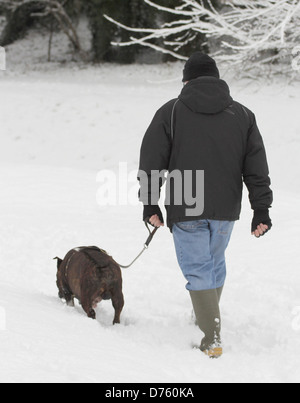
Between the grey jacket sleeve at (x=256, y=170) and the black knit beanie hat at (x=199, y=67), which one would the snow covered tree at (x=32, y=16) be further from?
the grey jacket sleeve at (x=256, y=170)

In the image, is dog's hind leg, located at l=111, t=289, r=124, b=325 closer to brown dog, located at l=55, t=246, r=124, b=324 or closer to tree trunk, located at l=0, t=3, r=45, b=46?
brown dog, located at l=55, t=246, r=124, b=324

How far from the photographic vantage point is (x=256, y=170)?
13.2 ft

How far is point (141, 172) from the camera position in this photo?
13.1 feet

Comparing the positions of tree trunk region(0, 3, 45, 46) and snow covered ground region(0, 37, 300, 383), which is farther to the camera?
tree trunk region(0, 3, 45, 46)

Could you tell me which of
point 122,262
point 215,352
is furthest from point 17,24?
point 215,352

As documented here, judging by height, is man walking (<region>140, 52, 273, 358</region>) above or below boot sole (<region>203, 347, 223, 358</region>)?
above

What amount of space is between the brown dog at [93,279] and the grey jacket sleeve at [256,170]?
1.16 m

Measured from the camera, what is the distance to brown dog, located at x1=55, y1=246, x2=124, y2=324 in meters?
4.33

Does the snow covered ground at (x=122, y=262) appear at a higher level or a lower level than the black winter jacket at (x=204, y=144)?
lower

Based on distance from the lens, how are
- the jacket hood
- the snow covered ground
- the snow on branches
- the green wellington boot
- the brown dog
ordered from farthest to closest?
the snow on branches
the brown dog
the green wellington boot
the jacket hood
the snow covered ground

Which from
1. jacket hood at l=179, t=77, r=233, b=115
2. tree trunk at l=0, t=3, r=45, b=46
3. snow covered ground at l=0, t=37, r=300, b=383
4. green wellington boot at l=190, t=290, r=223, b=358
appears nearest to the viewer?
Result: snow covered ground at l=0, t=37, r=300, b=383

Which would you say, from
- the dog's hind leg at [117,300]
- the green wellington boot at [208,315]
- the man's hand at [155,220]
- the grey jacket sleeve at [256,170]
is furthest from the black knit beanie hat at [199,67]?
the dog's hind leg at [117,300]

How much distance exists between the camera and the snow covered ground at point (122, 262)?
3637mm

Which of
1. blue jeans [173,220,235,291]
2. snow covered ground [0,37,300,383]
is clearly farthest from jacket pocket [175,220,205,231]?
snow covered ground [0,37,300,383]
